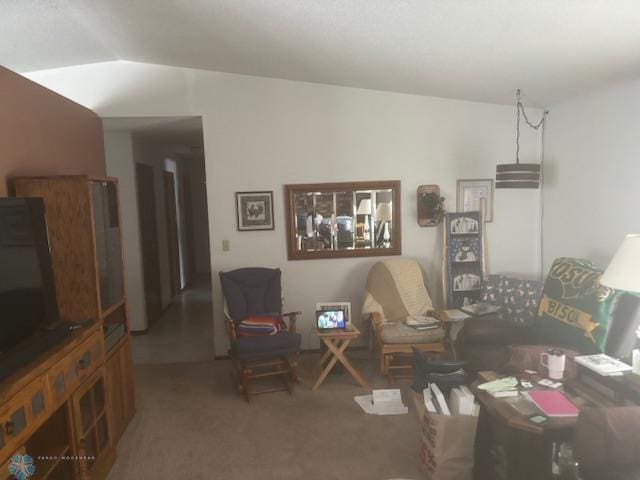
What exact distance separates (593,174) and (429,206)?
1412 millimetres

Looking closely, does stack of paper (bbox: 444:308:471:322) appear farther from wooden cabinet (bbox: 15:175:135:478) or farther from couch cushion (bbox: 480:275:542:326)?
wooden cabinet (bbox: 15:175:135:478)

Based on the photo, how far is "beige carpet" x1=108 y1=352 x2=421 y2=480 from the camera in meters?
2.74

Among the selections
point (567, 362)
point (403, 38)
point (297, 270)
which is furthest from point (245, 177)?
point (567, 362)

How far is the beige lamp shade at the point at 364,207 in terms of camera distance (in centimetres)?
454

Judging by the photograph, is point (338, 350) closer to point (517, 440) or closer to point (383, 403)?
point (383, 403)

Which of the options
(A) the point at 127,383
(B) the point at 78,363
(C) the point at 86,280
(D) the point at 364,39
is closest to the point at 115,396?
(A) the point at 127,383

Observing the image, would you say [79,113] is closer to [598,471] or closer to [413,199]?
[413,199]

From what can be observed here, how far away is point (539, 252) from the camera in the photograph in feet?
15.4

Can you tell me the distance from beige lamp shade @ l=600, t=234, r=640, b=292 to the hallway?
3.62m

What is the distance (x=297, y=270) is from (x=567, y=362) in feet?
8.57

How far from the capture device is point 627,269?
2285mm

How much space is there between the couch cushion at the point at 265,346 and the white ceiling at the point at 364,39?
7.49 ft

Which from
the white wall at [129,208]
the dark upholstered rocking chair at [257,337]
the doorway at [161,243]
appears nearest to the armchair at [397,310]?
the dark upholstered rocking chair at [257,337]

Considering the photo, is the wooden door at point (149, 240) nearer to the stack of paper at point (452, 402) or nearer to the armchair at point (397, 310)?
the armchair at point (397, 310)
